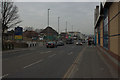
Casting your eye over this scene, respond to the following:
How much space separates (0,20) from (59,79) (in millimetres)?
23193

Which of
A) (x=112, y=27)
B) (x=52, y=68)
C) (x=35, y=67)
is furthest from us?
(x=112, y=27)

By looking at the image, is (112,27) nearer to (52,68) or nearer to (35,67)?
(52,68)

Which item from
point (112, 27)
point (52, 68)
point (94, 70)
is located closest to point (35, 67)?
point (52, 68)

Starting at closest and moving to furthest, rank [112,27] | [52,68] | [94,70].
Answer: [94,70], [52,68], [112,27]

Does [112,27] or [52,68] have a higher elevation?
[112,27]

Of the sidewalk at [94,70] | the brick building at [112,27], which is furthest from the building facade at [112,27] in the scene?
the sidewalk at [94,70]

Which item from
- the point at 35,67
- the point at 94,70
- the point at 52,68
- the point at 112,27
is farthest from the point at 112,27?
the point at 35,67

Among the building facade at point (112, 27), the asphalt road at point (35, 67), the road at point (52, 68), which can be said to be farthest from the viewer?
the building facade at point (112, 27)

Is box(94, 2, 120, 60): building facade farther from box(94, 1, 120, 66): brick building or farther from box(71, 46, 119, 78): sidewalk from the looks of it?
box(71, 46, 119, 78): sidewalk

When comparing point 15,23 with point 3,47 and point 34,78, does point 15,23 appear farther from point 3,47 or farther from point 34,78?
point 34,78

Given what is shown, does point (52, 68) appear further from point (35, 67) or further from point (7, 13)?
point (7, 13)

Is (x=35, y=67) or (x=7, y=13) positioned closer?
(x=35, y=67)

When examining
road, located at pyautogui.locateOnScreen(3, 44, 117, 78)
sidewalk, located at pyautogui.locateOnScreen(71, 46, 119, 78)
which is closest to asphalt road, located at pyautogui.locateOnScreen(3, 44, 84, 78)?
road, located at pyautogui.locateOnScreen(3, 44, 117, 78)

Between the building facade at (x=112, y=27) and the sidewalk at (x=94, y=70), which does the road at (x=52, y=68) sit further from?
the building facade at (x=112, y=27)
